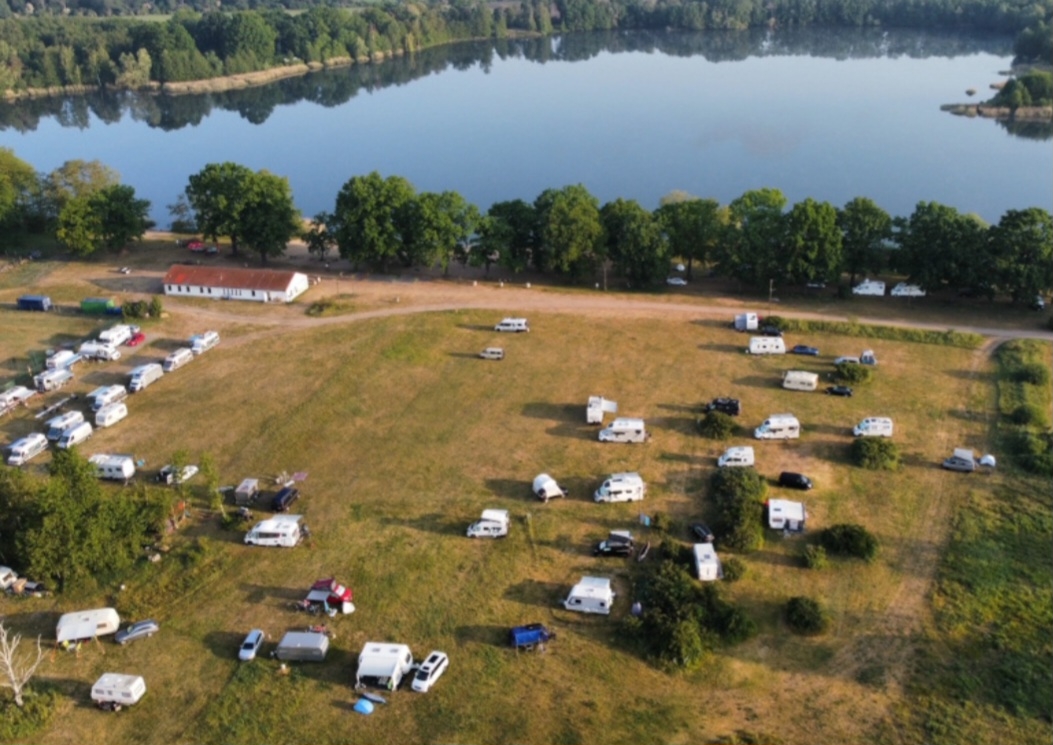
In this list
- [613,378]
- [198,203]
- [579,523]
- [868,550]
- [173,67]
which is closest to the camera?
[868,550]

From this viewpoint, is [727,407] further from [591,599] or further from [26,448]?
[26,448]

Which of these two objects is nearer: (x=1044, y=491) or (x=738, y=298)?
(x=1044, y=491)

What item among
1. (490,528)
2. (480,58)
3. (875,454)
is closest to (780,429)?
(875,454)

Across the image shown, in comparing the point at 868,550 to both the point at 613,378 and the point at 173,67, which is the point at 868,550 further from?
the point at 173,67

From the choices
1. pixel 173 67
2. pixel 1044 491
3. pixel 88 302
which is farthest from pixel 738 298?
pixel 173 67

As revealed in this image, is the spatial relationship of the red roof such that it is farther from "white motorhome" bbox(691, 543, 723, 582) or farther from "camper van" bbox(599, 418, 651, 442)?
"white motorhome" bbox(691, 543, 723, 582)

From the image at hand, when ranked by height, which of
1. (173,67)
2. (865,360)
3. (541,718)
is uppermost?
(173,67)

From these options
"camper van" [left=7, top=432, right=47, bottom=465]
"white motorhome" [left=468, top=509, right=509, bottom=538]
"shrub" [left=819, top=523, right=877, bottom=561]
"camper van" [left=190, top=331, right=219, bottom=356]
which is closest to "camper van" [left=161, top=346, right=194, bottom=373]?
"camper van" [left=190, top=331, right=219, bottom=356]
